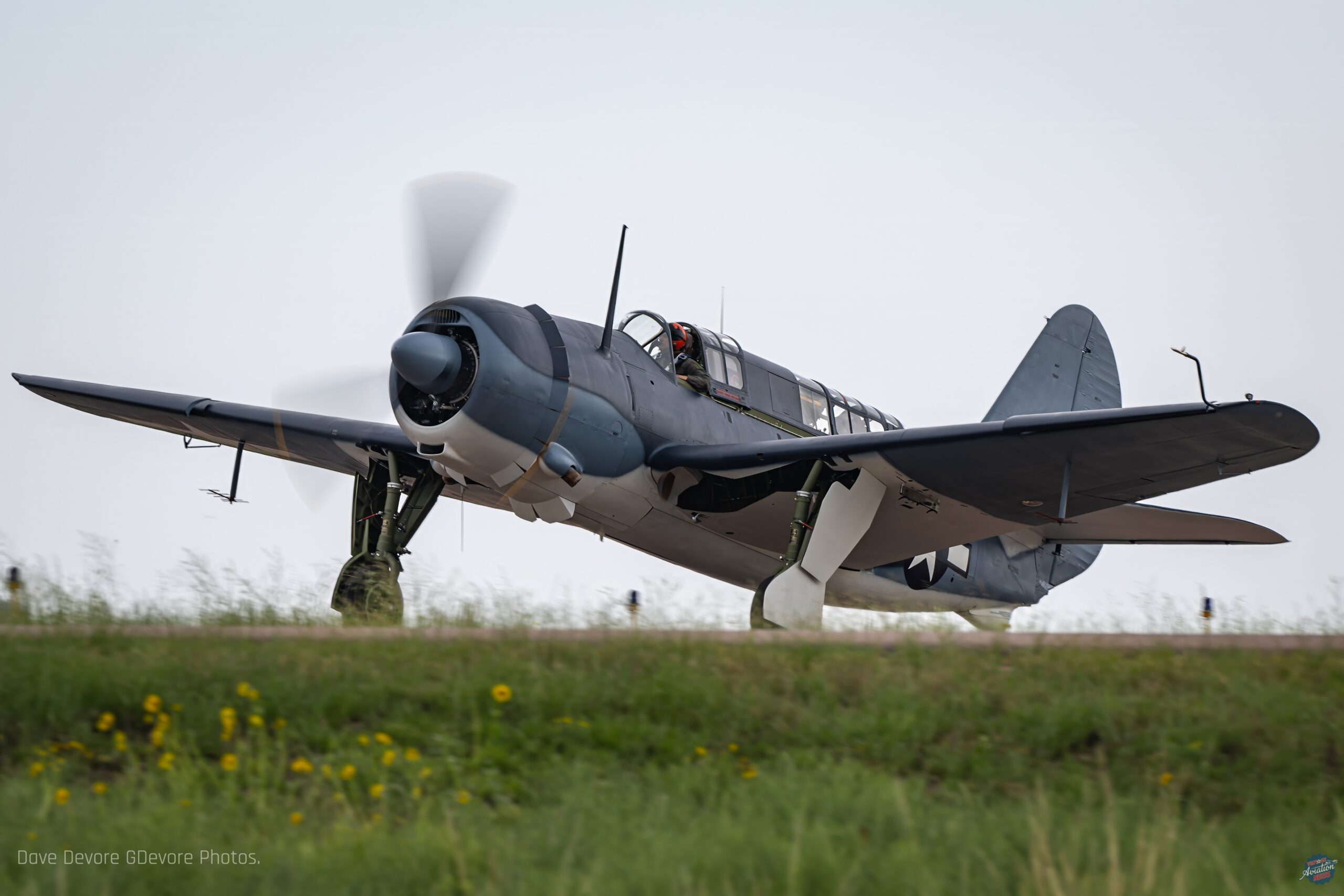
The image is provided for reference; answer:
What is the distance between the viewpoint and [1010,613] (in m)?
18.3

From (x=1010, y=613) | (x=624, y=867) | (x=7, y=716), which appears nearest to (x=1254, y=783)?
(x=624, y=867)

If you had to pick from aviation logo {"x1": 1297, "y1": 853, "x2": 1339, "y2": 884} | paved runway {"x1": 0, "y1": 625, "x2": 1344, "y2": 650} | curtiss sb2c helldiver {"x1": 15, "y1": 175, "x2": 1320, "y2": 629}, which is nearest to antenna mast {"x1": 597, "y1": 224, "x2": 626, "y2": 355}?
curtiss sb2c helldiver {"x1": 15, "y1": 175, "x2": 1320, "y2": 629}

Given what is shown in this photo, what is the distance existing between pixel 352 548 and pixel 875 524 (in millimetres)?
6362

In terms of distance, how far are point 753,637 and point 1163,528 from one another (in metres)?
9.39

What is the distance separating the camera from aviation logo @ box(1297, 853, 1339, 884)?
4742 mm

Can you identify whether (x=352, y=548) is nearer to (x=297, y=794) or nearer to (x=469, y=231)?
(x=469, y=231)

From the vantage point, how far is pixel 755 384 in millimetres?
15430

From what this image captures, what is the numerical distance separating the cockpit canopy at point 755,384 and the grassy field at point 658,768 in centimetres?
733

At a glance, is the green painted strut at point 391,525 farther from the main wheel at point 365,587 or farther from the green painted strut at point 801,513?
the green painted strut at point 801,513

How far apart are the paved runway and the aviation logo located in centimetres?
263

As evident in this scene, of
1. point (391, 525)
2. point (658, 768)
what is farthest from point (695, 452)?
point (658, 768)

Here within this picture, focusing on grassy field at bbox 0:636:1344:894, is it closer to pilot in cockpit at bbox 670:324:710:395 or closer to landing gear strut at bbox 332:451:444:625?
landing gear strut at bbox 332:451:444:625

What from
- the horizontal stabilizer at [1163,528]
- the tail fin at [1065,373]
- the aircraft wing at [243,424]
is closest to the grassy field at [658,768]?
the aircraft wing at [243,424]

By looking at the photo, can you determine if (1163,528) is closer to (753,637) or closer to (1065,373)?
(1065,373)
